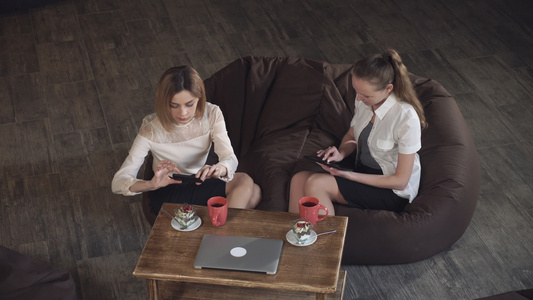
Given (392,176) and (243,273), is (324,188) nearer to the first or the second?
(392,176)

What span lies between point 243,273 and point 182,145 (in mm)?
885

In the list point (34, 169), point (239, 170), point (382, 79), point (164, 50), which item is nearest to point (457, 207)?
point (382, 79)

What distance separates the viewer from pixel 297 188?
331 centimetres

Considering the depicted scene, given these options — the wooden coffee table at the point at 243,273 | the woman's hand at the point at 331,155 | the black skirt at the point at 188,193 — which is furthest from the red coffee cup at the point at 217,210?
the woman's hand at the point at 331,155

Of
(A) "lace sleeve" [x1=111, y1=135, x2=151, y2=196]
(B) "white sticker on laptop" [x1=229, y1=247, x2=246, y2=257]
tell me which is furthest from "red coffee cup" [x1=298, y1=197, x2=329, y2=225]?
(A) "lace sleeve" [x1=111, y1=135, x2=151, y2=196]

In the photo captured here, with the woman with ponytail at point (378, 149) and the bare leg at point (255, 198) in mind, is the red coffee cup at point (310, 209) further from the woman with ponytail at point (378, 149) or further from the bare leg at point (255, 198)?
the bare leg at point (255, 198)

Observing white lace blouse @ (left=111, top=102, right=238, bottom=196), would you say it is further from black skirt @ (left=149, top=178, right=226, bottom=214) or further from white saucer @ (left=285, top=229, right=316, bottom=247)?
white saucer @ (left=285, top=229, right=316, bottom=247)

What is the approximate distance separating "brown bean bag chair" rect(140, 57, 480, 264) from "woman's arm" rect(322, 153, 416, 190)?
144mm

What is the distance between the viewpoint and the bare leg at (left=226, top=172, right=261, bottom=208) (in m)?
3.18

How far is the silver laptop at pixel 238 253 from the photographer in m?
2.50

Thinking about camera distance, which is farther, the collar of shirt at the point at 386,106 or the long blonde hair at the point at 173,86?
the collar of shirt at the point at 386,106

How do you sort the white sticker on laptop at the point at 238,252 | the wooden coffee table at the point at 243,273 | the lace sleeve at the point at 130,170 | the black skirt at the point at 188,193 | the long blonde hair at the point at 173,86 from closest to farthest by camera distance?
the wooden coffee table at the point at 243,273
the white sticker on laptop at the point at 238,252
the long blonde hair at the point at 173,86
the lace sleeve at the point at 130,170
the black skirt at the point at 188,193

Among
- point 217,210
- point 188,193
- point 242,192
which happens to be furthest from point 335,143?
point 217,210

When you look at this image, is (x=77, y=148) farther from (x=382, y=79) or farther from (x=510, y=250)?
(x=510, y=250)
